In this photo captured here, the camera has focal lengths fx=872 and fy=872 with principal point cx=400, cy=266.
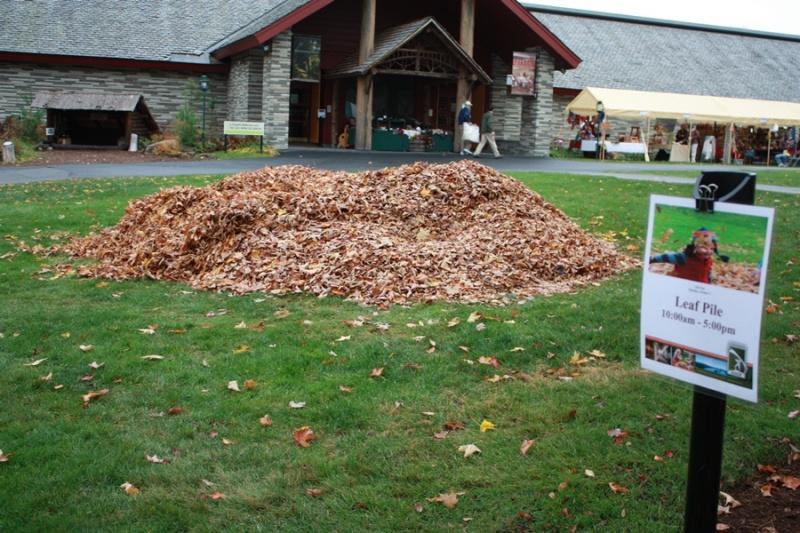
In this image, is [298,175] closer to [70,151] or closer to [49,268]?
[49,268]

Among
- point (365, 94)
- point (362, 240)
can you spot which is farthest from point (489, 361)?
point (365, 94)

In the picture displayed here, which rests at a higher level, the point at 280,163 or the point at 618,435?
the point at 280,163

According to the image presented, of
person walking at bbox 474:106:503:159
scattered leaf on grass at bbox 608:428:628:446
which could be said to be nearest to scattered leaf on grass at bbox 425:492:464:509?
scattered leaf on grass at bbox 608:428:628:446

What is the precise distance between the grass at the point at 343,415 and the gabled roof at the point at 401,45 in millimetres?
20871

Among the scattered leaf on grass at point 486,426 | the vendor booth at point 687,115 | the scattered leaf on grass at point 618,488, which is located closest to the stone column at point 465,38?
the vendor booth at point 687,115

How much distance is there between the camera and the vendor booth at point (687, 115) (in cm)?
3419

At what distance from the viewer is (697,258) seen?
10.6ft

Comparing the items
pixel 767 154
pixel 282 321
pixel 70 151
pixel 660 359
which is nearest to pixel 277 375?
Result: pixel 282 321

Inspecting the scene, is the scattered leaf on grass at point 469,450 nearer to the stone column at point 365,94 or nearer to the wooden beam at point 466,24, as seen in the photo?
the stone column at point 365,94

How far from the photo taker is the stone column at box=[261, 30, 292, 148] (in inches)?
1101

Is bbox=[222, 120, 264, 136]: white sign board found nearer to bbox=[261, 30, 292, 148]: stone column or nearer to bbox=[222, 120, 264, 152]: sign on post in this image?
bbox=[222, 120, 264, 152]: sign on post

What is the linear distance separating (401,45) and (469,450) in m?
25.0

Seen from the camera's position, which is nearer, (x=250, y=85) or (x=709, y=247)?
(x=709, y=247)

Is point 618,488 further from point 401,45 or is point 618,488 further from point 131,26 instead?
point 131,26
